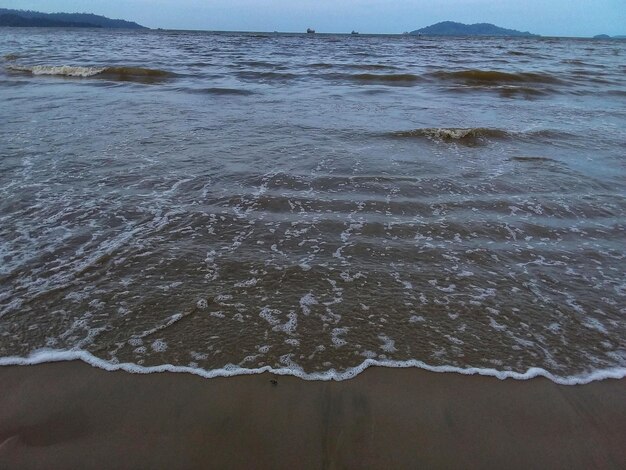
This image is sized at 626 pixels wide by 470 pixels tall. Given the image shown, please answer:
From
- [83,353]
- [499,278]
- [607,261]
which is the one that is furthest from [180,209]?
[607,261]

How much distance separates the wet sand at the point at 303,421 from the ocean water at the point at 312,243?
14 cm

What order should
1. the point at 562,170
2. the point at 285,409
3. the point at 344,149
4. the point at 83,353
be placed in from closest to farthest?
1. the point at 285,409
2. the point at 83,353
3. the point at 562,170
4. the point at 344,149

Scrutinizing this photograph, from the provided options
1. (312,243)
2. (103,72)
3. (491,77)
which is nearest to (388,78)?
(491,77)

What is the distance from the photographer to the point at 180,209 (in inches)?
190

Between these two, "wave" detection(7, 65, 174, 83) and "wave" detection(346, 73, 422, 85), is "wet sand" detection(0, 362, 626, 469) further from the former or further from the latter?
"wave" detection(7, 65, 174, 83)

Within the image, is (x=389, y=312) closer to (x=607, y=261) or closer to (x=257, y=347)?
(x=257, y=347)

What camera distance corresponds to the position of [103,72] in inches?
647

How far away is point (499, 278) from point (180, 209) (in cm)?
335

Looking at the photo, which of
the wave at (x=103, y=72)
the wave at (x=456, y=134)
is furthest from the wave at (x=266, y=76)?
the wave at (x=456, y=134)

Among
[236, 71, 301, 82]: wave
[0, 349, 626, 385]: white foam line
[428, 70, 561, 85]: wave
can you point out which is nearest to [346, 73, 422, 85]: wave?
[428, 70, 561, 85]: wave

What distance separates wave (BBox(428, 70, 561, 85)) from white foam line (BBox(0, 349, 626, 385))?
15.1m

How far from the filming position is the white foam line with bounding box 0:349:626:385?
8.64 ft

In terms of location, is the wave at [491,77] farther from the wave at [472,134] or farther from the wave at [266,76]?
the wave at [472,134]

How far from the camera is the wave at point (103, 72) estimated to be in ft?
51.7
